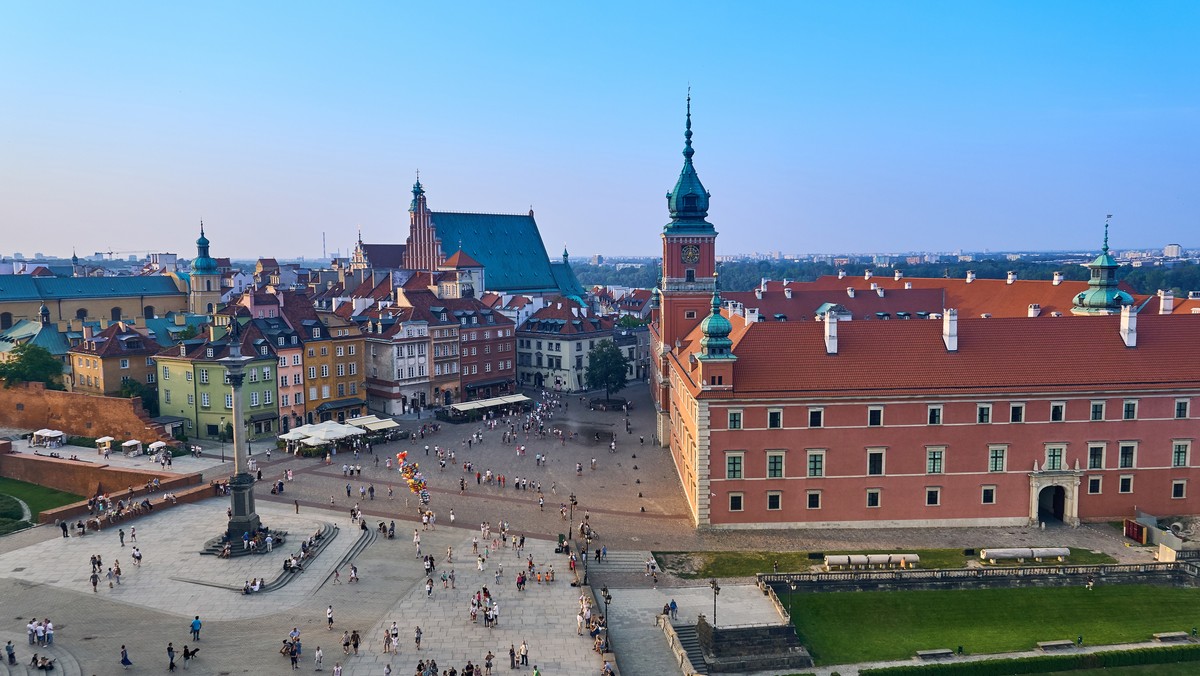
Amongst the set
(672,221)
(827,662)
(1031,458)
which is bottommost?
(827,662)

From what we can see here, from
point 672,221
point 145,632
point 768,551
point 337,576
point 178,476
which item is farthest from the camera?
point 672,221

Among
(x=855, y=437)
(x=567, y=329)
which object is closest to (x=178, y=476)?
(x=855, y=437)

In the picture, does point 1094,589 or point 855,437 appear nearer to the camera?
point 1094,589

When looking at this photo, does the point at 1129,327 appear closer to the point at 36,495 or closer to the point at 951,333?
the point at 951,333

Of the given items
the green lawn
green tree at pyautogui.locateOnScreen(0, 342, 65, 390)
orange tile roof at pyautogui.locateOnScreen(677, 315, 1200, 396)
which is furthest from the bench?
green tree at pyautogui.locateOnScreen(0, 342, 65, 390)

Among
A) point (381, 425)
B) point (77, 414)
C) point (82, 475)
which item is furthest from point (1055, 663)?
point (77, 414)

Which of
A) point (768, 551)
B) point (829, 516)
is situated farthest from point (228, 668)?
point (829, 516)

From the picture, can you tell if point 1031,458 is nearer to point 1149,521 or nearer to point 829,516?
point 1149,521

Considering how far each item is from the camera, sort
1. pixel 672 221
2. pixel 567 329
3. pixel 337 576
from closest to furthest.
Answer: pixel 337 576 < pixel 672 221 < pixel 567 329

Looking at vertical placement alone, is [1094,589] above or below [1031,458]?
below
